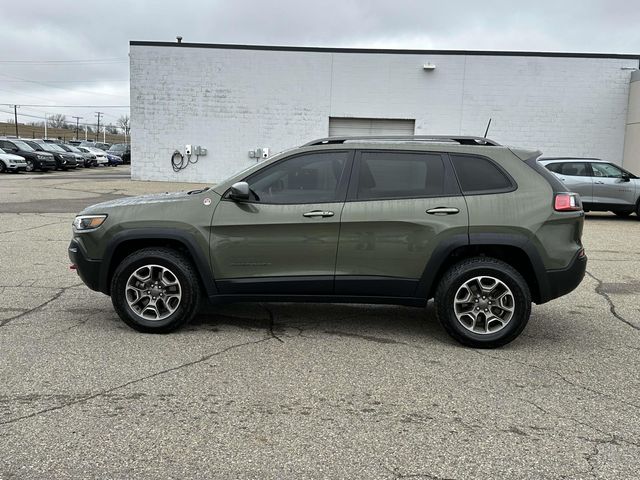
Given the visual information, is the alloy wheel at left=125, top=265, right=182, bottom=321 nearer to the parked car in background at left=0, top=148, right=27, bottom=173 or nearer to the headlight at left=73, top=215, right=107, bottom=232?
Answer: the headlight at left=73, top=215, right=107, bottom=232

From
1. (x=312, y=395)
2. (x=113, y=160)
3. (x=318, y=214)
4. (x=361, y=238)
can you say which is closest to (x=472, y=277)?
(x=361, y=238)

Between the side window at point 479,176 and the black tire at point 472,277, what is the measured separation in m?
0.64

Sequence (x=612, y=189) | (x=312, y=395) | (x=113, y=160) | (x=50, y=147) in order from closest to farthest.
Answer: (x=312, y=395) → (x=612, y=189) → (x=50, y=147) → (x=113, y=160)

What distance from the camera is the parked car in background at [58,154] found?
3378cm

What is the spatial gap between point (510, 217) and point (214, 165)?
20075mm

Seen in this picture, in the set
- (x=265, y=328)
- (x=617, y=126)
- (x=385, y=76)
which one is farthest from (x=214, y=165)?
(x=265, y=328)

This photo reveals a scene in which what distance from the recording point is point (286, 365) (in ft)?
14.5

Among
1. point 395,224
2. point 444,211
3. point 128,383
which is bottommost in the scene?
point 128,383

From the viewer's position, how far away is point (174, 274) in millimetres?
5012

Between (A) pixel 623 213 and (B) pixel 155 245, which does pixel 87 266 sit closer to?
(B) pixel 155 245

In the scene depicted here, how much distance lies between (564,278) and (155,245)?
12.2ft

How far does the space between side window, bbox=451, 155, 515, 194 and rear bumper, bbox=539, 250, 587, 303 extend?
0.84 meters

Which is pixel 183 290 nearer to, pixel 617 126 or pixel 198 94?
pixel 198 94

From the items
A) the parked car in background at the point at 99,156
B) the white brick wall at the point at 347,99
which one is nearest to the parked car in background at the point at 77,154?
the parked car in background at the point at 99,156
